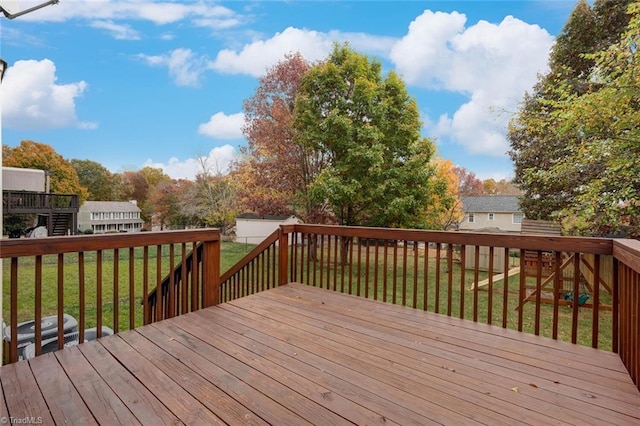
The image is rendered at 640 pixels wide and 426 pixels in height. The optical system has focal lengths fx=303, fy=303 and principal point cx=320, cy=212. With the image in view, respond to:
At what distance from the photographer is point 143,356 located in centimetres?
187

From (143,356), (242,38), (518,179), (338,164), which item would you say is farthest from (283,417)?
(242,38)

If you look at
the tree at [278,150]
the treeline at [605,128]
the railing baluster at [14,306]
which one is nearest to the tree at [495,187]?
the treeline at [605,128]

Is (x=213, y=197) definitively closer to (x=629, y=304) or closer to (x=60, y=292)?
(x=60, y=292)

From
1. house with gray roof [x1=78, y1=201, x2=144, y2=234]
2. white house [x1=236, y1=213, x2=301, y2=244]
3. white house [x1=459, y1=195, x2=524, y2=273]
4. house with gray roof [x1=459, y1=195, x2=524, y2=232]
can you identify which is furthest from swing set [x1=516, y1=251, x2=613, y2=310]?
house with gray roof [x1=78, y1=201, x2=144, y2=234]

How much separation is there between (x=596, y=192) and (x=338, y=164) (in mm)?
5009

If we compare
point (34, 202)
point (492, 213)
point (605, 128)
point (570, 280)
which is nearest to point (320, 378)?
point (605, 128)

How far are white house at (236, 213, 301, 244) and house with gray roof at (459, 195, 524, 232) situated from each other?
569 inches

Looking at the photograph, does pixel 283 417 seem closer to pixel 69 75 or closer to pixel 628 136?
pixel 628 136

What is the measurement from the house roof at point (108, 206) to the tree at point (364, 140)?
1067 inches

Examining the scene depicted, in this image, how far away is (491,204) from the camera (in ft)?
80.1

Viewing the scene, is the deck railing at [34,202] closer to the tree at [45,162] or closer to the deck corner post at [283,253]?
the tree at [45,162]

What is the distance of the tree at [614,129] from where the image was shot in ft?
13.8

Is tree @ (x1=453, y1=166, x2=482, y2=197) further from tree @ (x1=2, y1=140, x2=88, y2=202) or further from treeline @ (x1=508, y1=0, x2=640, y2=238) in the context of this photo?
tree @ (x1=2, y1=140, x2=88, y2=202)

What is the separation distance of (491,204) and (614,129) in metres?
21.7
